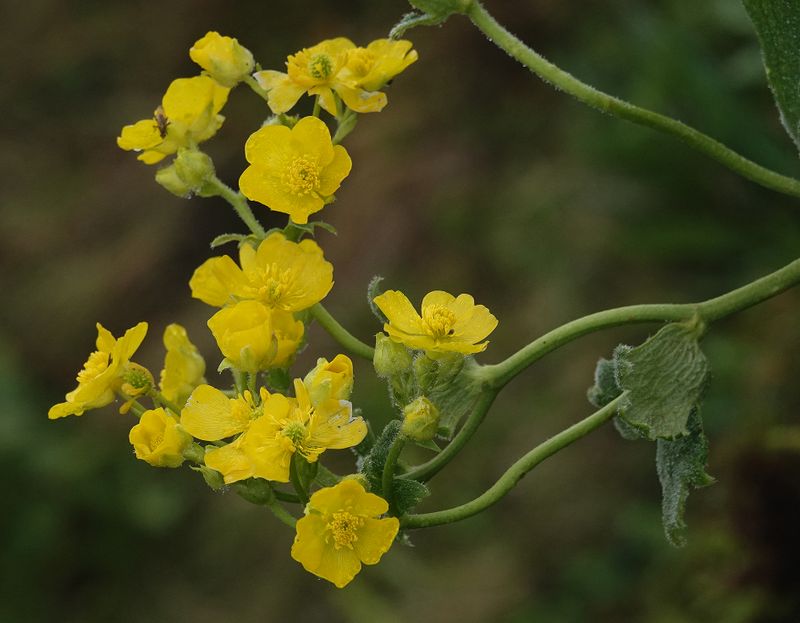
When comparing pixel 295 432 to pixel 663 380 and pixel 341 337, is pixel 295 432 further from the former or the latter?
pixel 663 380

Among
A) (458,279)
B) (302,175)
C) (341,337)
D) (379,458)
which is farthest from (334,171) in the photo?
(458,279)

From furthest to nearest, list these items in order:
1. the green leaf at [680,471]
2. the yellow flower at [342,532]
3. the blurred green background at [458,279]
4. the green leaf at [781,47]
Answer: the blurred green background at [458,279] → the green leaf at [781,47] → the green leaf at [680,471] → the yellow flower at [342,532]

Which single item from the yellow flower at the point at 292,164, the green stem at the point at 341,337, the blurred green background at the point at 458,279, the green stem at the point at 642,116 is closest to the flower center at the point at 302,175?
the yellow flower at the point at 292,164

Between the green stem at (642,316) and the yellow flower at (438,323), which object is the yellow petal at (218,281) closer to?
the yellow flower at (438,323)

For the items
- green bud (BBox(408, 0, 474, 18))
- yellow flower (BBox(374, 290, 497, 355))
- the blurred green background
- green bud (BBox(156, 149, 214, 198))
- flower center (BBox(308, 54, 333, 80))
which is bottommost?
the blurred green background

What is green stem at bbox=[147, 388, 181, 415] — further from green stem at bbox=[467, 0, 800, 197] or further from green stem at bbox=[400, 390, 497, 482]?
green stem at bbox=[467, 0, 800, 197]

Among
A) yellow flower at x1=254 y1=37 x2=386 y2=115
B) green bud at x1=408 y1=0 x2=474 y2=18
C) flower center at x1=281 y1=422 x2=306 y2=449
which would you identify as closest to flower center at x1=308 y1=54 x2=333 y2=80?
yellow flower at x1=254 y1=37 x2=386 y2=115

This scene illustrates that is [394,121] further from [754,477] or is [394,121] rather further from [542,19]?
[754,477]
